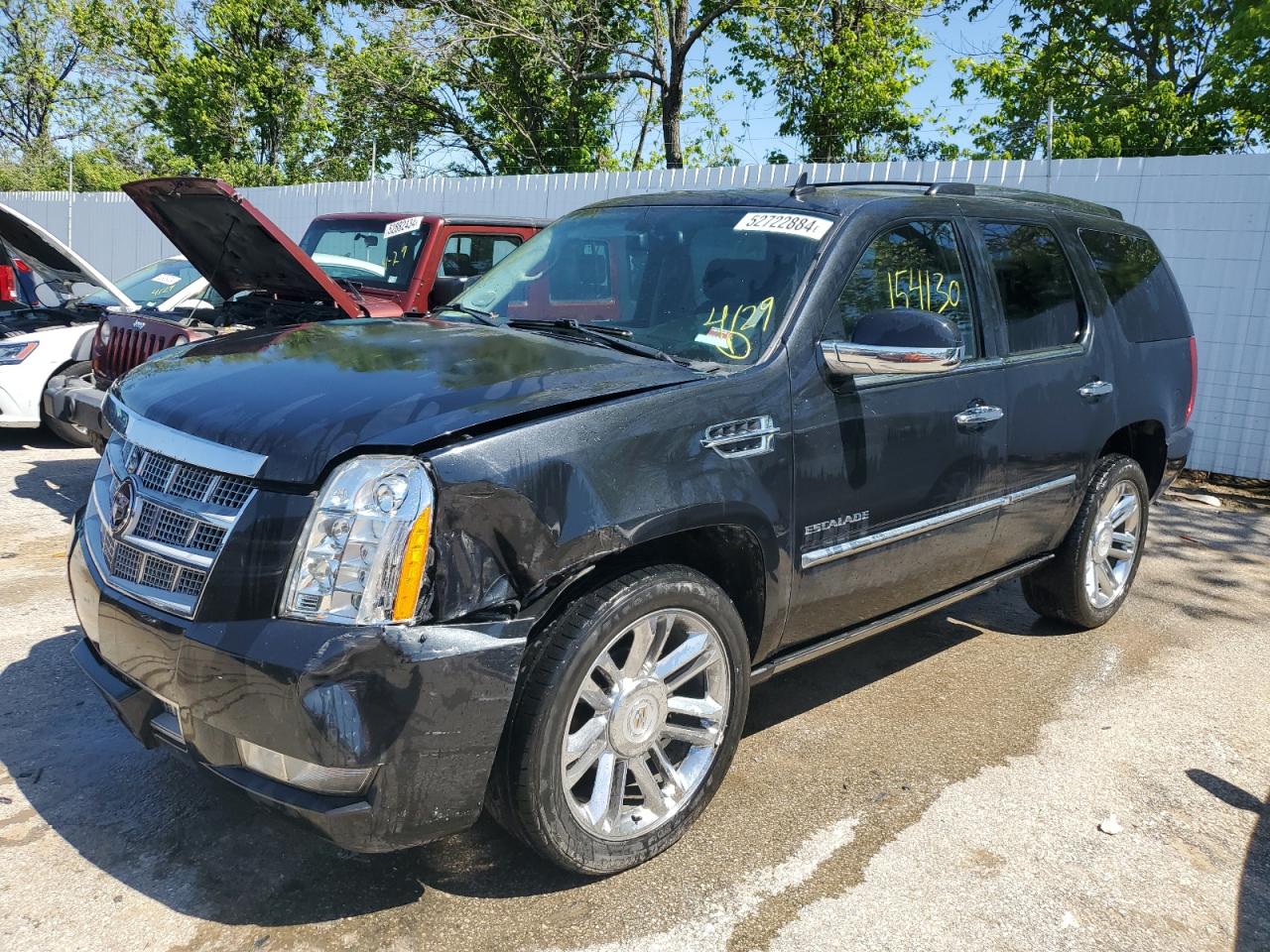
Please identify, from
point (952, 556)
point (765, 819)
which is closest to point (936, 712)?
point (952, 556)

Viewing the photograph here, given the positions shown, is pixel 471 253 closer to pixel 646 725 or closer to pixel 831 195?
pixel 831 195

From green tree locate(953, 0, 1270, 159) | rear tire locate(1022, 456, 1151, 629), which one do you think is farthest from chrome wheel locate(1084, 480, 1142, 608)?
green tree locate(953, 0, 1270, 159)

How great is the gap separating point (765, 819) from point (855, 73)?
19144 mm

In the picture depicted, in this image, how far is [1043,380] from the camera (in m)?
4.16

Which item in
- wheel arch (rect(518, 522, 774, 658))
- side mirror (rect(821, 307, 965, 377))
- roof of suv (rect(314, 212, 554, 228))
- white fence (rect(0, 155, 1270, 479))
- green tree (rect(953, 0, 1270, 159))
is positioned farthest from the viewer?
green tree (rect(953, 0, 1270, 159))

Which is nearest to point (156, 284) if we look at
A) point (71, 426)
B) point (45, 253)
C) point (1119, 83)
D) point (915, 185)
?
point (45, 253)

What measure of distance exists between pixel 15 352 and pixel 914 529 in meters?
6.67

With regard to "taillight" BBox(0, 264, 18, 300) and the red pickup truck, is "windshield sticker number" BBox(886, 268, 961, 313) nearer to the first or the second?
the red pickup truck

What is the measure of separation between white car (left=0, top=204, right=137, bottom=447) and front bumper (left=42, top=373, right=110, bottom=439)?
4.2 inches

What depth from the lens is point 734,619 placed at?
3.02 meters

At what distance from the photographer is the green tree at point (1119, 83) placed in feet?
58.4

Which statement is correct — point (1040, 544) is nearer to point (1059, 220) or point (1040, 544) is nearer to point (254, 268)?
point (1059, 220)

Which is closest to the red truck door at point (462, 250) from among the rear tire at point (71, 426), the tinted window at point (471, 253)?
the tinted window at point (471, 253)

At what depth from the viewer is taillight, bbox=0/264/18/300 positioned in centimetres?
785
